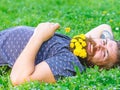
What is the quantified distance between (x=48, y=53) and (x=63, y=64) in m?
0.30

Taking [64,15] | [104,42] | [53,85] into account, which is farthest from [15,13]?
[53,85]

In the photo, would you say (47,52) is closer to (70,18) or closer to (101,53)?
(101,53)

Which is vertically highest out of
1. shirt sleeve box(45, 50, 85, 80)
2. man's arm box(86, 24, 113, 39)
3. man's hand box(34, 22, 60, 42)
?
man's hand box(34, 22, 60, 42)

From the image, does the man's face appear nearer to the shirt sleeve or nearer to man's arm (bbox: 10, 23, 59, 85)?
the shirt sleeve

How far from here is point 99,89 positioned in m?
5.87

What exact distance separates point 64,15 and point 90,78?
4.52m

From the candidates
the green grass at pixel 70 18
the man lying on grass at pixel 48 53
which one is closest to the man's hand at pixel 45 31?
the man lying on grass at pixel 48 53

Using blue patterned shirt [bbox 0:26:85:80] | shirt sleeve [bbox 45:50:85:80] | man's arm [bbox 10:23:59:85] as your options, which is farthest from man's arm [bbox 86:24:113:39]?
man's arm [bbox 10:23:59:85]

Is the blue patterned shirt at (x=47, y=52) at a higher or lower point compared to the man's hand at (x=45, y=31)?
lower

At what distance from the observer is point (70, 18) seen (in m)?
10.5

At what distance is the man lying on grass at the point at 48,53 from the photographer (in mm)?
6479

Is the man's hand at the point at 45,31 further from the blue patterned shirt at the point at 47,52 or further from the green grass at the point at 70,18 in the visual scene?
the green grass at the point at 70,18

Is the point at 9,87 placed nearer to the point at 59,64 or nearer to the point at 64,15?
the point at 59,64

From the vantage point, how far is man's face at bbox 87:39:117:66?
22.6ft
